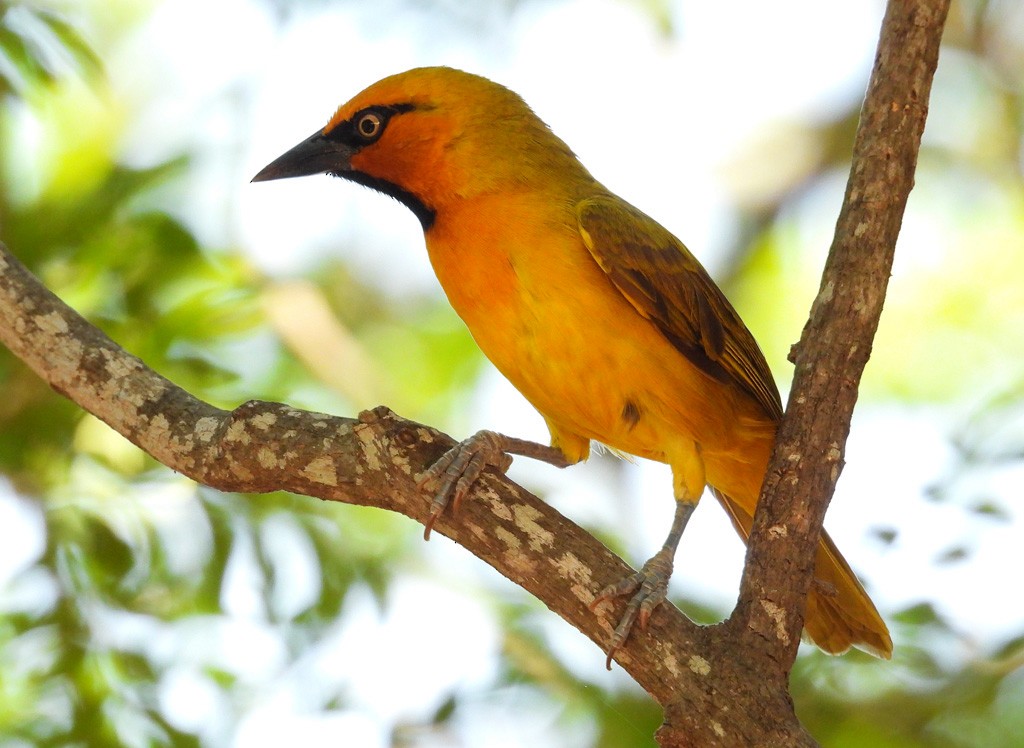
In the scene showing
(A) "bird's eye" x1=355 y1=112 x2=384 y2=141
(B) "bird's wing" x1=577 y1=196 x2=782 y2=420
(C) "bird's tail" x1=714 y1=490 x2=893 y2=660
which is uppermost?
(A) "bird's eye" x1=355 y1=112 x2=384 y2=141

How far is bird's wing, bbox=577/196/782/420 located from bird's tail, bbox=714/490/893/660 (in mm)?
566

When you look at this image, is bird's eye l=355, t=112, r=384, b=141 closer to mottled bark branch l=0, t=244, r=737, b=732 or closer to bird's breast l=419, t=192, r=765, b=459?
bird's breast l=419, t=192, r=765, b=459

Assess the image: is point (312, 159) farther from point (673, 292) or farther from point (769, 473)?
point (769, 473)

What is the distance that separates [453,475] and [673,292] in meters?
1.23

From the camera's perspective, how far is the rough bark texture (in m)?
3.26

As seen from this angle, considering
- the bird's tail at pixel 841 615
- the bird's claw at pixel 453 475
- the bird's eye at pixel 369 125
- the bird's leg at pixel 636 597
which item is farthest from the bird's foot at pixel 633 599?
the bird's eye at pixel 369 125

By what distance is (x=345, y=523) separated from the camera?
500 cm

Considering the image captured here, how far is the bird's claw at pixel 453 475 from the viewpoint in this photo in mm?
3309

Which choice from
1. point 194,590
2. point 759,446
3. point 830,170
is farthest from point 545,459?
point 830,170

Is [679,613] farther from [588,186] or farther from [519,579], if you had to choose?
[588,186]

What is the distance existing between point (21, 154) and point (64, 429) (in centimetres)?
134

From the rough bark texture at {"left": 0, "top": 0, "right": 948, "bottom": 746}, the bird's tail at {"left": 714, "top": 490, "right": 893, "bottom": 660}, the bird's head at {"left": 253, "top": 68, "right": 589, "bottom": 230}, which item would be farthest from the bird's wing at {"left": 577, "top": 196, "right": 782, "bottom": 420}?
the rough bark texture at {"left": 0, "top": 0, "right": 948, "bottom": 746}

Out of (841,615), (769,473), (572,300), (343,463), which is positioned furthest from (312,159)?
(841,615)

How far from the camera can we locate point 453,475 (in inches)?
131
